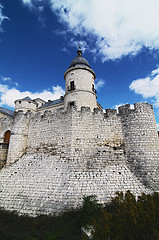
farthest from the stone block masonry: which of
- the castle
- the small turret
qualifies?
the small turret

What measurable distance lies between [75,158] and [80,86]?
948 centimetres

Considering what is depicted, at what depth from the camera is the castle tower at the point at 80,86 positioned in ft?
50.1

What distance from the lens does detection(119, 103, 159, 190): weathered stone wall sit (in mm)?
8176

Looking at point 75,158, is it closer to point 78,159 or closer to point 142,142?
point 78,159

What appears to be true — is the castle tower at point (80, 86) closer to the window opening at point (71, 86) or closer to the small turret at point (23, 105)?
the window opening at point (71, 86)

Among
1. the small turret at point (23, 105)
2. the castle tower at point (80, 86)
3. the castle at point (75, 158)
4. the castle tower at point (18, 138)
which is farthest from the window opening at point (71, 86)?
the small turret at point (23, 105)

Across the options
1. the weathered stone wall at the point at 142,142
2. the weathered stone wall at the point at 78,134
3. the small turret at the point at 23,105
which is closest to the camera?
the weathered stone wall at the point at 142,142

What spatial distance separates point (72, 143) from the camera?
9.45 m

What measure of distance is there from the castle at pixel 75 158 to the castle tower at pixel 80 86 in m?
4.81

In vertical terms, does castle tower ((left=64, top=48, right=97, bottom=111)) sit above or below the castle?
above

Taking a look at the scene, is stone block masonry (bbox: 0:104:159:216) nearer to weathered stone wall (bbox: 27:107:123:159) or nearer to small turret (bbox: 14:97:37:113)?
weathered stone wall (bbox: 27:107:123:159)

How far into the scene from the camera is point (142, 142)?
905 centimetres

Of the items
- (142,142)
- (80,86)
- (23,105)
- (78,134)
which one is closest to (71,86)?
(80,86)

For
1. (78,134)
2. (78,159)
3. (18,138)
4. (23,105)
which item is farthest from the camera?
(23,105)
